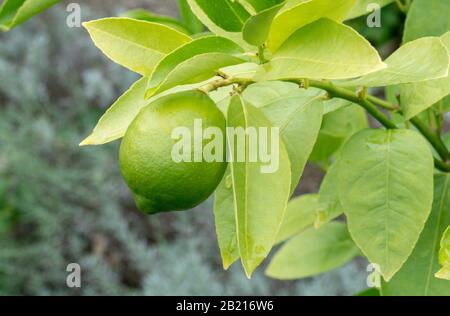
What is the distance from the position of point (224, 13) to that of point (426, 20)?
1.03 ft

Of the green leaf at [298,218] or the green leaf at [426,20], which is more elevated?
the green leaf at [426,20]

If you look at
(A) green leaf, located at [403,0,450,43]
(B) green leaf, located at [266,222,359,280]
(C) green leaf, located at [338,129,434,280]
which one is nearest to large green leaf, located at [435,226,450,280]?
(C) green leaf, located at [338,129,434,280]

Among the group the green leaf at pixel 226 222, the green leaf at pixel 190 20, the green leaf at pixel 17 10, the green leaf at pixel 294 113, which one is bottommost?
the green leaf at pixel 226 222

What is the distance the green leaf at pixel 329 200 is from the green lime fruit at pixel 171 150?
0.24 meters

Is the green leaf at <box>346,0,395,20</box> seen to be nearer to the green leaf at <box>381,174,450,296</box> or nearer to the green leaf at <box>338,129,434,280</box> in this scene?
the green leaf at <box>338,129,434,280</box>

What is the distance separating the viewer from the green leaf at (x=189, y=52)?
0.62m

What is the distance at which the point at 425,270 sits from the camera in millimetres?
872

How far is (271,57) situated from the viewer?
2.16 ft

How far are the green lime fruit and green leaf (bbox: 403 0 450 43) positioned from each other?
12.9 inches

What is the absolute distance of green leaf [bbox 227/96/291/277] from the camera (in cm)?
63
